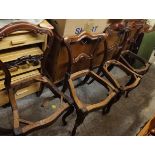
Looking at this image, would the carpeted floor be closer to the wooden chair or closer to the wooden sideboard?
the wooden sideboard

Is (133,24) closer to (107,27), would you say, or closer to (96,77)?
(107,27)

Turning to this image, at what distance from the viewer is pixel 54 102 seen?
220 centimetres

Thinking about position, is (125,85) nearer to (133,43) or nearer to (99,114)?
(99,114)

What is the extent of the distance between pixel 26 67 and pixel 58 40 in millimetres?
374

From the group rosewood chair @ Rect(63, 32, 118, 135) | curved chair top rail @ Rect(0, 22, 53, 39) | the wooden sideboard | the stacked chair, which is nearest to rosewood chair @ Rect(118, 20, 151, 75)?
the stacked chair

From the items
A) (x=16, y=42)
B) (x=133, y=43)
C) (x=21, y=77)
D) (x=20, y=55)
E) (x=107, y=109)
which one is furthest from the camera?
(x=133, y=43)

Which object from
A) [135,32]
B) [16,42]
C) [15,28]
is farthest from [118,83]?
[15,28]

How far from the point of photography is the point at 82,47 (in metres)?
2.14

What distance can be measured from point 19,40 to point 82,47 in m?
0.70

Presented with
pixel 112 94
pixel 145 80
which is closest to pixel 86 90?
pixel 112 94

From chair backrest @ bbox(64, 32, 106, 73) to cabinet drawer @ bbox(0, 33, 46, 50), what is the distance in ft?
0.84

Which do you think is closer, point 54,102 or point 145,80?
point 54,102

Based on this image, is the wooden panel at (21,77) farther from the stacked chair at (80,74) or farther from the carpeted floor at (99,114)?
the carpeted floor at (99,114)

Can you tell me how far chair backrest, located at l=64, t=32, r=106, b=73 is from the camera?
1.72 metres
